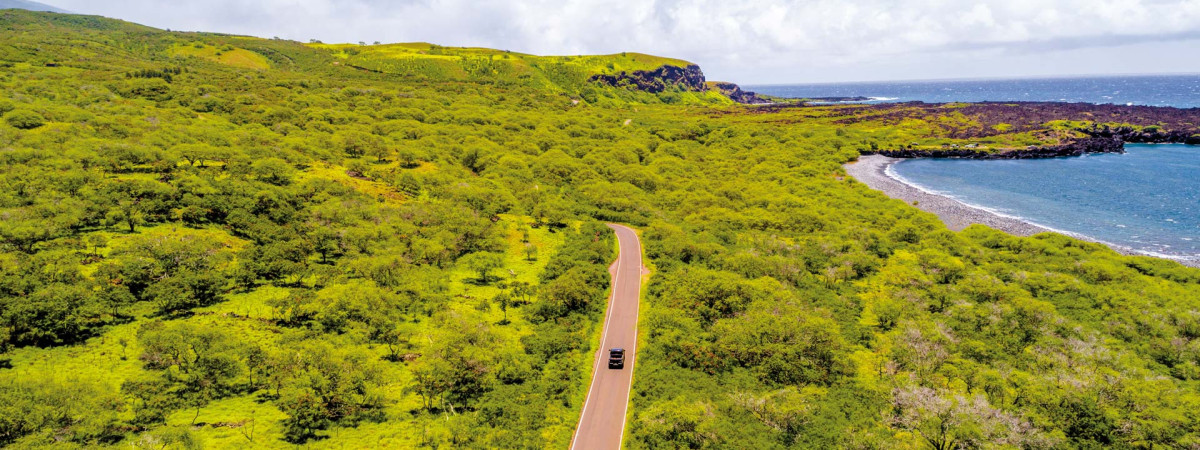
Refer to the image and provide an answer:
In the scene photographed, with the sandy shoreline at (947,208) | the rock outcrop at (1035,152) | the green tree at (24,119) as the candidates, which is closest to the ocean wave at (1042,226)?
the sandy shoreline at (947,208)

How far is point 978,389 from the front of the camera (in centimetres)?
3831

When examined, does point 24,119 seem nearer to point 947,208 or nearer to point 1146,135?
point 947,208

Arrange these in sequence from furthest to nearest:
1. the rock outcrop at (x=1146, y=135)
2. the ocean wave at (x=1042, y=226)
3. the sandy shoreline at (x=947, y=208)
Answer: the rock outcrop at (x=1146, y=135) → the sandy shoreline at (x=947, y=208) → the ocean wave at (x=1042, y=226)

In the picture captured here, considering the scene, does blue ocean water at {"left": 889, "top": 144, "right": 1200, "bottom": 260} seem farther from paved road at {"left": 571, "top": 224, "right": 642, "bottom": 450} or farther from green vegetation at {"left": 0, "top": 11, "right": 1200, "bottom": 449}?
paved road at {"left": 571, "top": 224, "right": 642, "bottom": 450}

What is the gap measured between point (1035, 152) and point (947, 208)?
8362cm

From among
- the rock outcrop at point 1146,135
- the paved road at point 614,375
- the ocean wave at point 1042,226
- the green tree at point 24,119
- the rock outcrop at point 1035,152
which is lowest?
the paved road at point 614,375

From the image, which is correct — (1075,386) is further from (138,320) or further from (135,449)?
(138,320)

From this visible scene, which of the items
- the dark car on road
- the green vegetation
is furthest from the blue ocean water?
the dark car on road

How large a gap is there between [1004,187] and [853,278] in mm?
83816

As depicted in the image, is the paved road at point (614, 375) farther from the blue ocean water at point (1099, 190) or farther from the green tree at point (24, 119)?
the green tree at point (24, 119)

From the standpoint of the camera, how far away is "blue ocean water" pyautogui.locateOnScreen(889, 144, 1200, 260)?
83.1 m

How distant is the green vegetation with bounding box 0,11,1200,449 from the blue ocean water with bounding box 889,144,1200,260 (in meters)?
25.5

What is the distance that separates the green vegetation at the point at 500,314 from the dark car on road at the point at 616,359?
2.59 m

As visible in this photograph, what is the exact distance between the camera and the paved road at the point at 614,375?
36281 mm
